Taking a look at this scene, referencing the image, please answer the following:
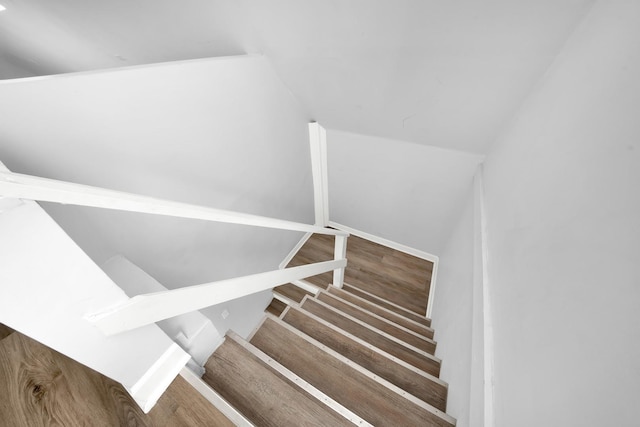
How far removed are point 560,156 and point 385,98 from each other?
3.83 feet

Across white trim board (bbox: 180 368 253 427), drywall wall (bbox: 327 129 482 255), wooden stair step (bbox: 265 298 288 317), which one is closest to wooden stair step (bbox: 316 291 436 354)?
wooden stair step (bbox: 265 298 288 317)

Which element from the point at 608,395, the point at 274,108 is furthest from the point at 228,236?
the point at 608,395

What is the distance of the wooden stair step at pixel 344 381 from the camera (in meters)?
1.05

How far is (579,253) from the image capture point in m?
0.52

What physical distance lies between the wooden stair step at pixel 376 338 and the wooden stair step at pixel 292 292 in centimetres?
71

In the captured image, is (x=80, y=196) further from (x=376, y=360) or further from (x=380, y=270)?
(x=380, y=270)

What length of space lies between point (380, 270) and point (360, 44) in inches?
93.7

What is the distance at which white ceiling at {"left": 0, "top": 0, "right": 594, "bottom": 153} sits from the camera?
1062mm

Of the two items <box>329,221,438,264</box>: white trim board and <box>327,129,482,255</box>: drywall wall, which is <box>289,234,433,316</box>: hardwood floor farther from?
<box>327,129,482,255</box>: drywall wall

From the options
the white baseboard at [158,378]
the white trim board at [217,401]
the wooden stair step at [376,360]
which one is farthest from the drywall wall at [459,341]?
the white baseboard at [158,378]

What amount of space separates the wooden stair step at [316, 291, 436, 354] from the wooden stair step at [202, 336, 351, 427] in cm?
105

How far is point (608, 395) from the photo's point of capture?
0.36 m

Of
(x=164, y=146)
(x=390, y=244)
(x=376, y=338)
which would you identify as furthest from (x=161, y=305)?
(x=390, y=244)

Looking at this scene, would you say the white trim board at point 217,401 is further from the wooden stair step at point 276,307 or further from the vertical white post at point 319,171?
the vertical white post at point 319,171
